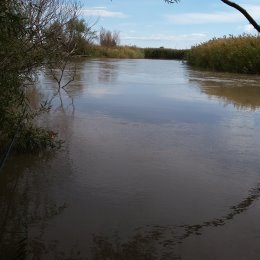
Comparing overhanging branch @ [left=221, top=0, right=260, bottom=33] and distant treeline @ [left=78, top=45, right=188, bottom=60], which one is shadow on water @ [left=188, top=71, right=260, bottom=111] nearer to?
overhanging branch @ [left=221, top=0, right=260, bottom=33]

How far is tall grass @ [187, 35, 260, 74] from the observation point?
1934 centimetres

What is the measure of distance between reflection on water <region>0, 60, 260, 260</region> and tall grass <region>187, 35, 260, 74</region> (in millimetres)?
12208

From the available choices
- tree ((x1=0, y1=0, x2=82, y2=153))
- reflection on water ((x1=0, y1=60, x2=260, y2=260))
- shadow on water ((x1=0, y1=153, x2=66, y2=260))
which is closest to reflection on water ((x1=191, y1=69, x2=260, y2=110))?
reflection on water ((x1=0, y1=60, x2=260, y2=260))

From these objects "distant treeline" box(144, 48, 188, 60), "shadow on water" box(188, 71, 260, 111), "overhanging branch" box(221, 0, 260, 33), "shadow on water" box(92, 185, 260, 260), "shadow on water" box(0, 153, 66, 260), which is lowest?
"shadow on water" box(92, 185, 260, 260)

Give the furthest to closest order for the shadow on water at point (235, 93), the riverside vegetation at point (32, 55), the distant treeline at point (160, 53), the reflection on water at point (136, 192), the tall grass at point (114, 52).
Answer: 1. the distant treeline at point (160, 53)
2. the tall grass at point (114, 52)
3. the shadow on water at point (235, 93)
4. the riverside vegetation at point (32, 55)
5. the reflection on water at point (136, 192)

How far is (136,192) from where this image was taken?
162 inches

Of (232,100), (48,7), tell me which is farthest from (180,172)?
(232,100)

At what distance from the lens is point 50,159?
197 inches

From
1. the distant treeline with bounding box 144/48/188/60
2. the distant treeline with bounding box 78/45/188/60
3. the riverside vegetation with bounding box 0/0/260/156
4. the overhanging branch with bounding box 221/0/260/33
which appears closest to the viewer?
the overhanging branch with bounding box 221/0/260/33

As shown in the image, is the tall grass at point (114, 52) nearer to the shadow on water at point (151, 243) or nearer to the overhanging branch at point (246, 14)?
the shadow on water at point (151, 243)

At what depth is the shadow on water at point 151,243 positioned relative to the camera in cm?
301

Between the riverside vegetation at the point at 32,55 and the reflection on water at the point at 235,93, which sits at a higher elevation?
the riverside vegetation at the point at 32,55

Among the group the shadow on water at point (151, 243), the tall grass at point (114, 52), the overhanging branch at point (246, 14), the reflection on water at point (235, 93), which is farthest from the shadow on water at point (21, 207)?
the tall grass at point (114, 52)

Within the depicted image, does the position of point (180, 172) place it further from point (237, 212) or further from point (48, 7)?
point (48, 7)
